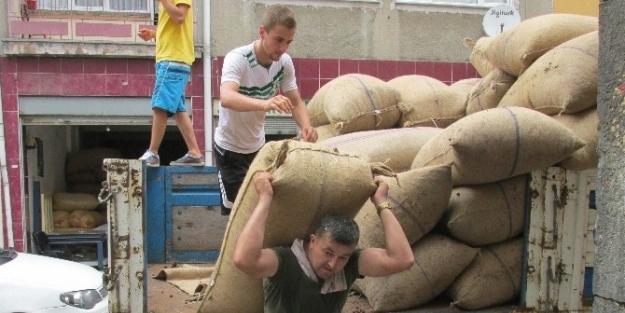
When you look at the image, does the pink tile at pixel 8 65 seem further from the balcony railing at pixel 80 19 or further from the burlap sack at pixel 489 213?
the burlap sack at pixel 489 213

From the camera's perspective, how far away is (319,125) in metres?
4.50

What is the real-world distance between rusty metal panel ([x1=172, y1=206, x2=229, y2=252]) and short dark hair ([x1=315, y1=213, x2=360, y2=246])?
1.14m

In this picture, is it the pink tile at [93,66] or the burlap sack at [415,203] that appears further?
the pink tile at [93,66]

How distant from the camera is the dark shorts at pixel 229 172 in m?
3.33

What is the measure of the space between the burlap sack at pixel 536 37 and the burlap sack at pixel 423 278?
121 cm

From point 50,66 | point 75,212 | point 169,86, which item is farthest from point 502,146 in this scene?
point 75,212

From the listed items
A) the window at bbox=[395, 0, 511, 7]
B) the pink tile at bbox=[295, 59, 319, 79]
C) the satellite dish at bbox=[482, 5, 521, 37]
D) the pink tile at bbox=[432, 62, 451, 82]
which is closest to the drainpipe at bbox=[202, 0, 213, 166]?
the pink tile at bbox=[295, 59, 319, 79]

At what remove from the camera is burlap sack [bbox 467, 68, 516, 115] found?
3.71 metres

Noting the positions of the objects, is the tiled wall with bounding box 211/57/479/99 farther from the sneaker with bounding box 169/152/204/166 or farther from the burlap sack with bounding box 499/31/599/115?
the burlap sack with bounding box 499/31/599/115

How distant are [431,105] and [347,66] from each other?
4.78 meters

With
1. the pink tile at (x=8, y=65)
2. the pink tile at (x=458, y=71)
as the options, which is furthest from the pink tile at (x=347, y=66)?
the pink tile at (x=8, y=65)

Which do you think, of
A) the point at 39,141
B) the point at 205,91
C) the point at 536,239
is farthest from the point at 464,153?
the point at 39,141

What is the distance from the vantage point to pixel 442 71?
9.19m

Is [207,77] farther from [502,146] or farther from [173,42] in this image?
[502,146]
